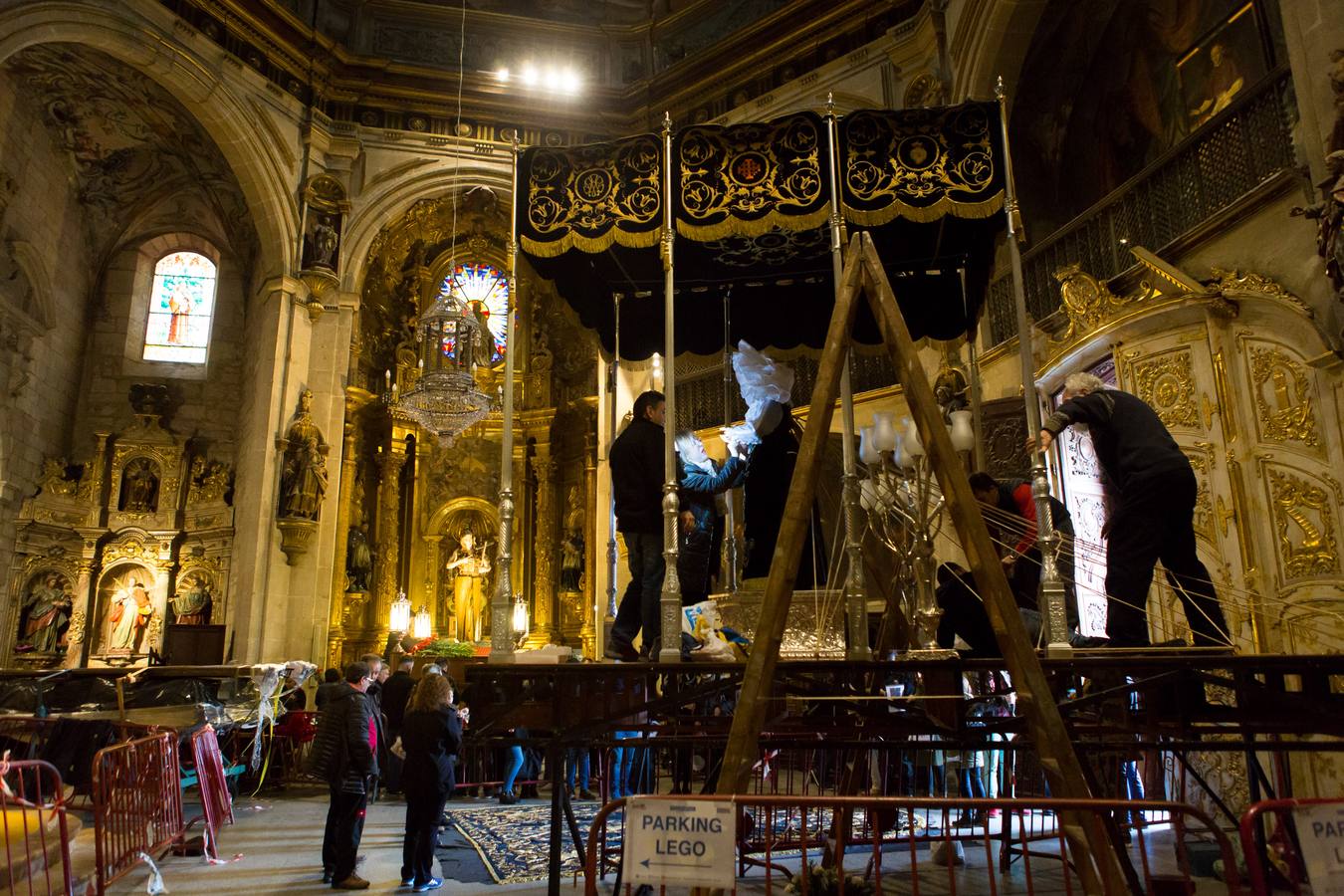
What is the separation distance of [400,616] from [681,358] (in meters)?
10.2

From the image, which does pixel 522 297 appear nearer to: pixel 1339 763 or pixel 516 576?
pixel 516 576

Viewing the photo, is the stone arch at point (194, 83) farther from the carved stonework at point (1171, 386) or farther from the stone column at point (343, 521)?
the carved stonework at point (1171, 386)

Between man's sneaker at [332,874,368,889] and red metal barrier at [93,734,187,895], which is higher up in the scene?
red metal barrier at [93,734,187,895]

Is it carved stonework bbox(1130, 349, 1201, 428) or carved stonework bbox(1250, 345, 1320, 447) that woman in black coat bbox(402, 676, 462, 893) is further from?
carved stonework bbox(1250, 345, 1320, 447)

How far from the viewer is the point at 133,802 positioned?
5277 millimetres

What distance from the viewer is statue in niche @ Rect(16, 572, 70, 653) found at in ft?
47.6

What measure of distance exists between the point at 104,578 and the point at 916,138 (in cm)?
1537

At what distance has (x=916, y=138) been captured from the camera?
Result: 5.64 m

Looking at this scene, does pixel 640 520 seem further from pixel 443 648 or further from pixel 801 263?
pixel 443 648

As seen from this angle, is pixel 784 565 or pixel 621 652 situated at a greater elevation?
pixel 784 565

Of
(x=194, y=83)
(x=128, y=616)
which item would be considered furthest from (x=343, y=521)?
(x=194, y=83)

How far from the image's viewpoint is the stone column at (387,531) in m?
16.2

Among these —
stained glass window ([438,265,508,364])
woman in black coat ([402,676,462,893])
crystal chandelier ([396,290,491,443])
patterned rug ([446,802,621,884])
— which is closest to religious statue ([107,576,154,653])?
crystal chandelier ([396,290,491,443])

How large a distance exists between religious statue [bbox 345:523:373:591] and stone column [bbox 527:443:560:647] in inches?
119
